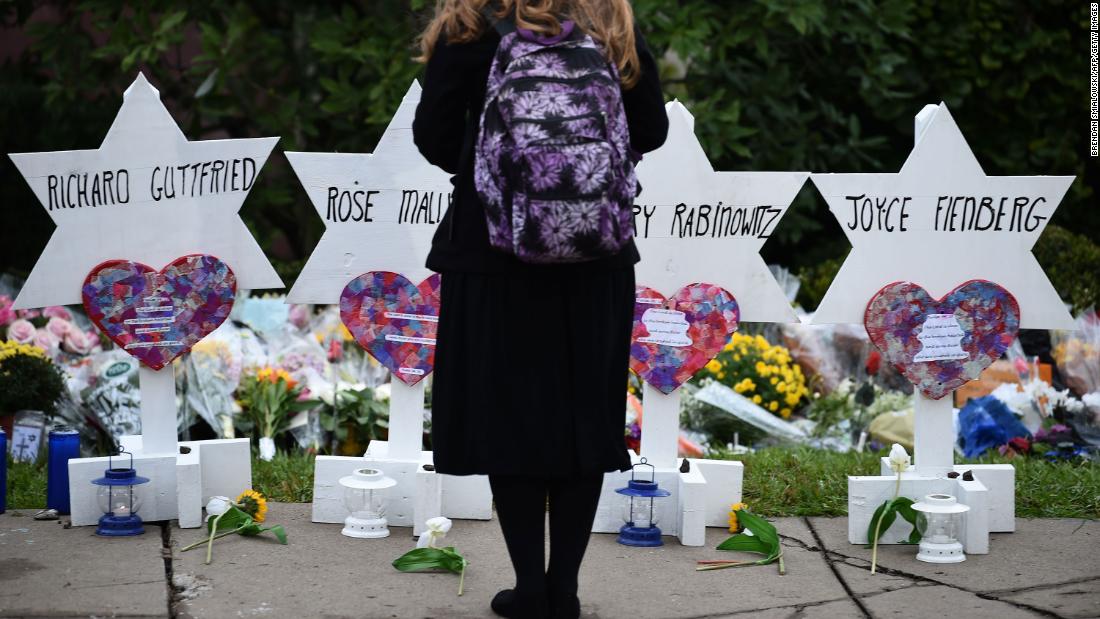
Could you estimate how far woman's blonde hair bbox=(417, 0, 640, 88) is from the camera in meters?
2.94

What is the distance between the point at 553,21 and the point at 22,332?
3492 mm

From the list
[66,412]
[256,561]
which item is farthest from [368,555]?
[66,412]

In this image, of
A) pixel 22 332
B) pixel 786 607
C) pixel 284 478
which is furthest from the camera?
pixel 22 332

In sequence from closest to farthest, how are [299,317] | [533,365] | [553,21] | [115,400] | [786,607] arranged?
[553,21], [533,365], [786,607], [115,400], [299,317]

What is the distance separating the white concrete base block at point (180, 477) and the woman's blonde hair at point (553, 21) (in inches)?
66.6

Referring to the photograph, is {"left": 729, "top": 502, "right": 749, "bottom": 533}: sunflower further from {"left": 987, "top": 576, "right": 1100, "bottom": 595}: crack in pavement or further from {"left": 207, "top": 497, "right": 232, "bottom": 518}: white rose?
{"left": 207, "top": 497, "right": 232, "bottom": 518}: white rose

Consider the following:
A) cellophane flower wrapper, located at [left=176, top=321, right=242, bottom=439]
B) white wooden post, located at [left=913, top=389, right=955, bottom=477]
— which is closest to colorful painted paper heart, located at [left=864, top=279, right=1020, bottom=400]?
white wooden post, located at [left=913, top=389, right=955, bottom=477]

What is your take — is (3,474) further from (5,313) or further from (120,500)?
(5,313)

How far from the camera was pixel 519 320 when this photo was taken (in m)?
3.04

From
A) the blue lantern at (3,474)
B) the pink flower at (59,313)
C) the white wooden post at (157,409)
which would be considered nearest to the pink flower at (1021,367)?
the white wooden post at (157,409)

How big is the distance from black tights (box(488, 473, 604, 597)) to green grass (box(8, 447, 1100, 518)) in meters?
1.30

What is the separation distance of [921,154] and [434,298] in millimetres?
1556

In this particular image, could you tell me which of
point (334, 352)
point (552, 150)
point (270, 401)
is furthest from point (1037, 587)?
point (334, 352)

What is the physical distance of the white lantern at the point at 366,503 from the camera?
3.98 meters
